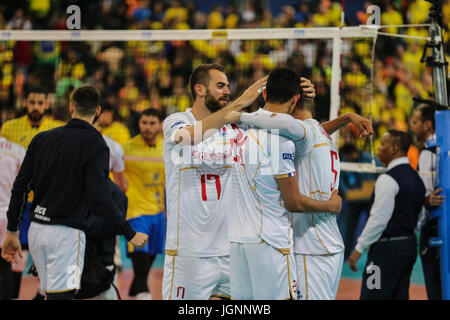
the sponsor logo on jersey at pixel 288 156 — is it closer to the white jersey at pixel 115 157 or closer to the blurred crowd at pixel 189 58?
the white jersey at pixel 115 157

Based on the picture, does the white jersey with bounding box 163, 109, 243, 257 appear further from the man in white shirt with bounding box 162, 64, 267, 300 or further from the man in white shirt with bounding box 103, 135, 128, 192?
the man in white shirt with bounding box 103, 135, 128, 192

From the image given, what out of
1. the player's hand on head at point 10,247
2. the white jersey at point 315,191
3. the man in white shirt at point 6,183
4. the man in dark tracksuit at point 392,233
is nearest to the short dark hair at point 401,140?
the man in dark tracksuit at point 392,233

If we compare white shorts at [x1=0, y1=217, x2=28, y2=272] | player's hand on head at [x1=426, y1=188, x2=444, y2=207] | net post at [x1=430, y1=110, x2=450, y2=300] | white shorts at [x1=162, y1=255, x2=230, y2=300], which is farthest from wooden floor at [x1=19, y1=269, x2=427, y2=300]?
white shorts at [x1=162, y1=255, x2=230, y2=300]

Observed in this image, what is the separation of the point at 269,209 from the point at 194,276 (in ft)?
3.04

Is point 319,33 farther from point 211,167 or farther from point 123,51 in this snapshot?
point 123,51

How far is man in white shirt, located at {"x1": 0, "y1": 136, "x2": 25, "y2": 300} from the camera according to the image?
24.0ft

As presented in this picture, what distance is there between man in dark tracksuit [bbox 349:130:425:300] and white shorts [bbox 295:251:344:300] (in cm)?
189

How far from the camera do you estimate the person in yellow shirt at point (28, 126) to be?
819cm

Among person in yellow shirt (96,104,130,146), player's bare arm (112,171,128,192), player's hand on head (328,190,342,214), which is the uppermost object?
person in yellow shirt (96,104,130,146)

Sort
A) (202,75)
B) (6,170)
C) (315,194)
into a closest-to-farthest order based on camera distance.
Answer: (315,194), (202,75), (6,170)

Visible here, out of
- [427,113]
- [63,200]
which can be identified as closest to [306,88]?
[63,200]

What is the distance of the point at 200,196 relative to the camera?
5.13m

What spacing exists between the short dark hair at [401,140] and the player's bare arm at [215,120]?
2.62m

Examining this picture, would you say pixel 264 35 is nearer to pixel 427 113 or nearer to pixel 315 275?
pixel 427 113
